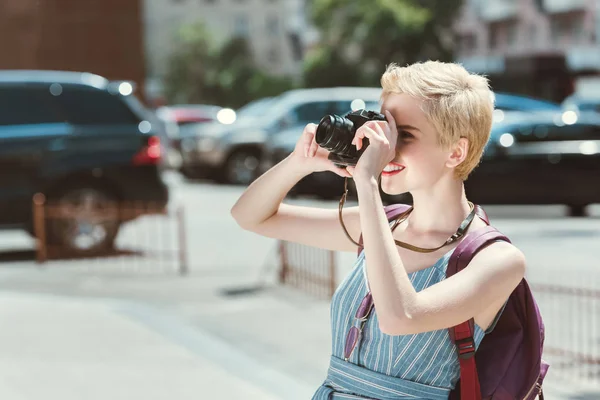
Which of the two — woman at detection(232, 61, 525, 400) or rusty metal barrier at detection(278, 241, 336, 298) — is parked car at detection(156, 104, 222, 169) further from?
woman at detection(232, 61, 525, 400)

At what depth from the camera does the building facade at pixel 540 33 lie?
35.1 m

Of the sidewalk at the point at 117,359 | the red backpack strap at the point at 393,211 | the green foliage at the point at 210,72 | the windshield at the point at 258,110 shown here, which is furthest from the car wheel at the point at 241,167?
the green foliage at the point at 210,72

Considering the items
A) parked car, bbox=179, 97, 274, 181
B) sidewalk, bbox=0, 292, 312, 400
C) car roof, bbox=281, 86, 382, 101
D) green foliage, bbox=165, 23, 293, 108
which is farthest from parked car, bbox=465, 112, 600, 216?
green foliage, bbox=165, 23, 293, 108

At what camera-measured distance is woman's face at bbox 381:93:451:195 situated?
219 centimetres

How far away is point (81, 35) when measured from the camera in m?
29.4

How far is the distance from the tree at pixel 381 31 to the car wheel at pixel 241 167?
1218 inches

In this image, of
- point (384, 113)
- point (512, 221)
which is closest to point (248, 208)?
point (384, 113)

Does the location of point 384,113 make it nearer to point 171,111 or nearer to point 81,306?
point 81,306

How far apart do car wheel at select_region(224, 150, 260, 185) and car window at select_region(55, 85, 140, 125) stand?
30.3 ft

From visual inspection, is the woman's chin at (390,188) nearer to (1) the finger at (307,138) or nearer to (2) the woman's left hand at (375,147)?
(2) the woman's left hand at (375,147)

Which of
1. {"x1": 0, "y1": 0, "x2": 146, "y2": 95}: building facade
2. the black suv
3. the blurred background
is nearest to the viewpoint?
the blurred background

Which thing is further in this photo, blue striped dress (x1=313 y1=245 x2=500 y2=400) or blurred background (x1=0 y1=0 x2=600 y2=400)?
blurred background (x1=0 y1=0 x2=600 y2=400)

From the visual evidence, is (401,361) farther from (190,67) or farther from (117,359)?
(190,67)

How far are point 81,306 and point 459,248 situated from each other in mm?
6487
